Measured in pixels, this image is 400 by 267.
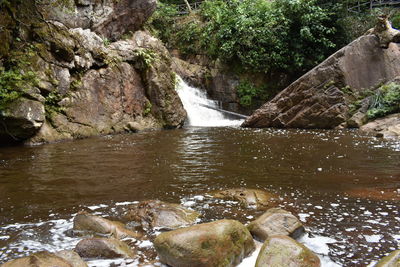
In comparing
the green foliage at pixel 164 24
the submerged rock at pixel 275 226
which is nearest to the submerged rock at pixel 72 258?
the submerged rock at pixel 275 226

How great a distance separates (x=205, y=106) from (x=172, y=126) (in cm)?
366

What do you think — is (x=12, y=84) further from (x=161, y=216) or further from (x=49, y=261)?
(x=49, y=261)

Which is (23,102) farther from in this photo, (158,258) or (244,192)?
(158,258)

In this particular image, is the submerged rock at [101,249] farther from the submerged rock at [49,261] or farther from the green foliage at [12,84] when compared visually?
the green foliage at [12,84]

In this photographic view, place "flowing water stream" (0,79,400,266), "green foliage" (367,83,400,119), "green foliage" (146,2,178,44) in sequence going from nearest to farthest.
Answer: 1. "flowing water stream" (0,79,400,266)
2. "green foliage" (367,83,400,119)
3. "green foliage" (146,2,178,44)

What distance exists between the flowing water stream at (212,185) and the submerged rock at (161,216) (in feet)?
0.66

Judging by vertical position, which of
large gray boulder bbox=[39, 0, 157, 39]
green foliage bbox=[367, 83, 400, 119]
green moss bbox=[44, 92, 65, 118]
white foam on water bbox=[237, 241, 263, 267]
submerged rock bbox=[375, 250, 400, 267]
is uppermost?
large gray boulder bbox=[39, 0, 157, 39]

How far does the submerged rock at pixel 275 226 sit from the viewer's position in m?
3.05

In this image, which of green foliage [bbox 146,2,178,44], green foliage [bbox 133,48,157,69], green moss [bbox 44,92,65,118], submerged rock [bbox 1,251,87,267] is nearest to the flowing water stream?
submerged rock [bbox 1,251,87,267]

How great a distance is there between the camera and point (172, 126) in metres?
13.7

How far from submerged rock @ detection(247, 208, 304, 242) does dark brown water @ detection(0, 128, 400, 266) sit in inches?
11.3

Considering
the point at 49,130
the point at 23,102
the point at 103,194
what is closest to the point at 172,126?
the point at 49,130

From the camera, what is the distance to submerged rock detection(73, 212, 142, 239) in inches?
127

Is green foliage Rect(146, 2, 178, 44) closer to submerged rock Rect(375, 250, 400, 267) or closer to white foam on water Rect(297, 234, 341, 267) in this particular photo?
white foam on water Rect(297, 234, 341, 267)
